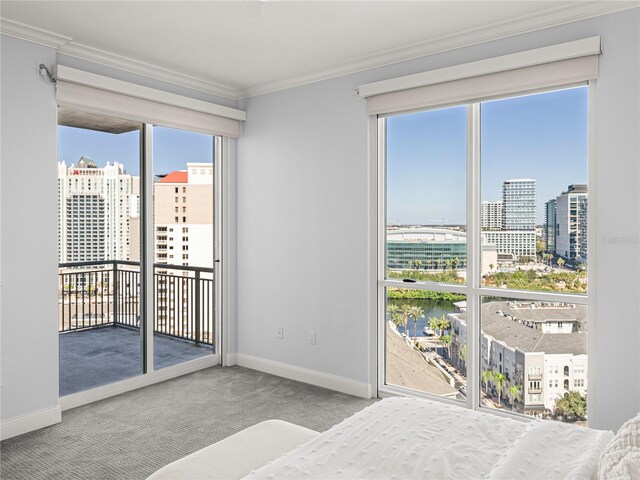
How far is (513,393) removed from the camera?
3213mm

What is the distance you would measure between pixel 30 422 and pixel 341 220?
2604 mm

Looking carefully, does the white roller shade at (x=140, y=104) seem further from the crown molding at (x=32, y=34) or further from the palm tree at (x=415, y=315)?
the palm tree at (x=415, y=315)

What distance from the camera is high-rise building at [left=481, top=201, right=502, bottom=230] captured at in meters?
3.30

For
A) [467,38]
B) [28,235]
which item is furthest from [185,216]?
[467,38]

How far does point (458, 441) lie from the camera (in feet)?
5.49

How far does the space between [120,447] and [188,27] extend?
2.68 metres

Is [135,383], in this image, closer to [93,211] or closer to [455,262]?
[93,211]

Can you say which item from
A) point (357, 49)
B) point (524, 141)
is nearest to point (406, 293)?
point (524, 141)

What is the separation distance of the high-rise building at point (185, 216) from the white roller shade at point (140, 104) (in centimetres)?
43

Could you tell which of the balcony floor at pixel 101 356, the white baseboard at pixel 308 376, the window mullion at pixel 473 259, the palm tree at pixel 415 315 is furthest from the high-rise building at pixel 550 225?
the balcony floor at pixel 101 356

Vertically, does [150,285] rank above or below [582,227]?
below

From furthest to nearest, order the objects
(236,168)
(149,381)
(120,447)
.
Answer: (236,168), (149,381), (120,447)

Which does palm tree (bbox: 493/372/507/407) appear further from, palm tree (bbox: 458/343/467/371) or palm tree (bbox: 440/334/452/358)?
palm tree (bbox: 440/334/452/358)

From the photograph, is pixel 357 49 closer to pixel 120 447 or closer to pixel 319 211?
pixel 319 211
